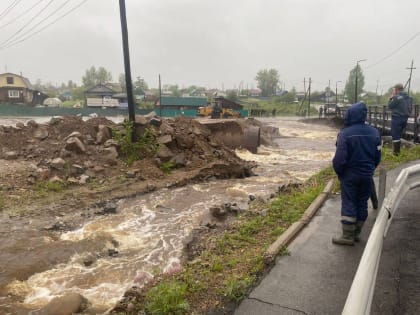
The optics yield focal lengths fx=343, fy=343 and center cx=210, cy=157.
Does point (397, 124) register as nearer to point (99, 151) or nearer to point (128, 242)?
point (128, 242)

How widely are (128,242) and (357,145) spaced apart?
4.22 meters

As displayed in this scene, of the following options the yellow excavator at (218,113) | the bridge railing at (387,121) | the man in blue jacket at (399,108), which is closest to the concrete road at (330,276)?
the bridge railing at (387,121)

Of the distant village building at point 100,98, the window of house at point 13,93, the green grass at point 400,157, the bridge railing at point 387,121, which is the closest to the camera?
the green grass at point 400,157

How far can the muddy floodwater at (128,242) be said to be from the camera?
4555 millimetres

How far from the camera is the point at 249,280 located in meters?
3.47

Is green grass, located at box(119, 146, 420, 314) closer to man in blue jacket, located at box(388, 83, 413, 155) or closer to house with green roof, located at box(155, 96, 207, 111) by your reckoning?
man in blue jacket, located at box(388, 83, 413, 155)

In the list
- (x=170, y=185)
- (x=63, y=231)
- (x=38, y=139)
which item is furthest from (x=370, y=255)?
(x=38, y=139)

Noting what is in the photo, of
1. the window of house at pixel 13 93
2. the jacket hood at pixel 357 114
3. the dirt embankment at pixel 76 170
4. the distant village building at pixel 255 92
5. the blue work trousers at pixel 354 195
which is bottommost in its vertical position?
the dirt embankment at pixel 76 170

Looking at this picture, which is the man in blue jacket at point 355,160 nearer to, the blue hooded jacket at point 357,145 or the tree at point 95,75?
the blue hooded jacket at point 357,145

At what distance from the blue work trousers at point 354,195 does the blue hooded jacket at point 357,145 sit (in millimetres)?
78

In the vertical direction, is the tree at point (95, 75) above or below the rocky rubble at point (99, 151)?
above

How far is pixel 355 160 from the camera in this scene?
400cm

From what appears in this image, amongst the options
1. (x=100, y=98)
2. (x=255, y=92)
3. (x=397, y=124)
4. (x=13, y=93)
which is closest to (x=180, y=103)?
(x=100, y=98)

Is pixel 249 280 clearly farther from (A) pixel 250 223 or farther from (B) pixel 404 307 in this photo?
(A) pixel 250 223
